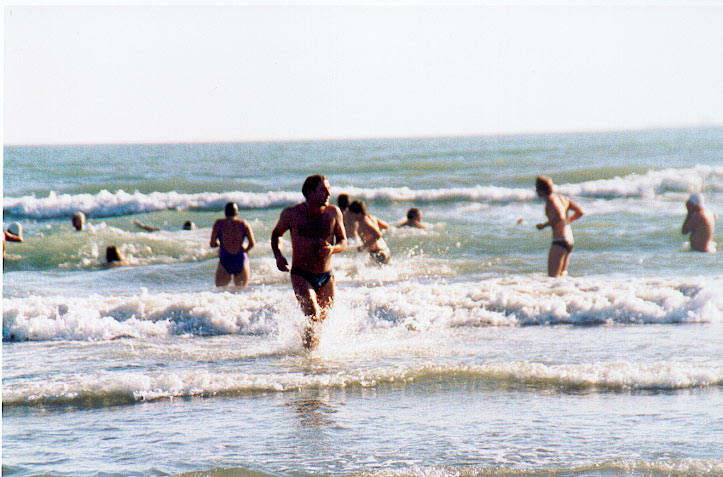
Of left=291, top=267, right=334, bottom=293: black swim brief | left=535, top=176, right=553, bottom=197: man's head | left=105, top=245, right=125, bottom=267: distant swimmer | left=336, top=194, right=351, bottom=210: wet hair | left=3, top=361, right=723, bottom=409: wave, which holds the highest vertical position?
left=535, top=176, right=553, bottom=197: man's head

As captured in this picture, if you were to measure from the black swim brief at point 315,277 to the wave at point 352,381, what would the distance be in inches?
34.8

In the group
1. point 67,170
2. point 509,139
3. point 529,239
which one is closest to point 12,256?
point 529,239

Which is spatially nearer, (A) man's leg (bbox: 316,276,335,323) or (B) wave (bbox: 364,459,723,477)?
(B) wave (bbox: 364,459,723,477)

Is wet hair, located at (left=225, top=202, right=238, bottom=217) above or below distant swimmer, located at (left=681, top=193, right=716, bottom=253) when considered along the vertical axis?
above

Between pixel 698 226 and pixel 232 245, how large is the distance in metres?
7.13

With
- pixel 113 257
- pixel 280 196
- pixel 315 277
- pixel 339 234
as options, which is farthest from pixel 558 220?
pixel 280 196

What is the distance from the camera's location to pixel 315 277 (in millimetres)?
6461

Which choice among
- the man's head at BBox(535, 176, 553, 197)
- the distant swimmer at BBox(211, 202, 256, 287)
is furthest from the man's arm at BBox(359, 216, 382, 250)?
the man's head at BBox(535, 176, 553, 197)

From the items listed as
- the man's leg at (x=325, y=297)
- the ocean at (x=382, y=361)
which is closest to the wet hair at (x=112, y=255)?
the ocean at (x=382, y=361)

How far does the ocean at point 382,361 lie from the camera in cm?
421

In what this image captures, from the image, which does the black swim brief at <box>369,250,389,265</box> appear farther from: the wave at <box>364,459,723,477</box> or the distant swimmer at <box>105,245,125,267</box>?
the wave at <box>364,459,723,477</box>

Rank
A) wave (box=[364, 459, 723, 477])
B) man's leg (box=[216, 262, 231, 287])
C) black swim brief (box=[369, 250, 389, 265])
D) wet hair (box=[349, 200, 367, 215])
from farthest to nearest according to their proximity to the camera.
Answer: black swim brief (box=[369, 250, 389, 265]), wet hair (box=[349, 200, 367, 215]), man's leg (box=[216, 262, 231, 287]), wave (box=[364, 459, 723, 477])

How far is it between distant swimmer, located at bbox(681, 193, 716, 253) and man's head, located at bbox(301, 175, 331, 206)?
25.1 ft

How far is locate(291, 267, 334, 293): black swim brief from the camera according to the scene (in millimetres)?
6430
